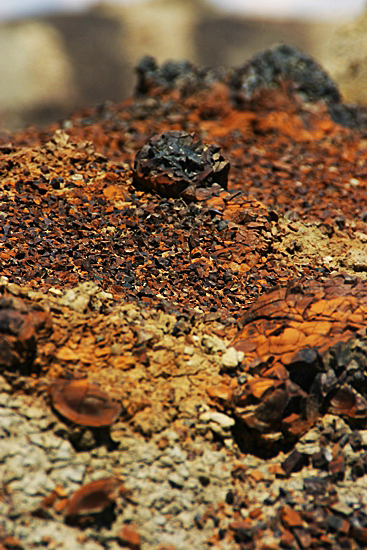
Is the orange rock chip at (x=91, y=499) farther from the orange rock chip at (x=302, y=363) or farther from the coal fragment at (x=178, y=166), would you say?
the coal fragment at (x=178, y=166)

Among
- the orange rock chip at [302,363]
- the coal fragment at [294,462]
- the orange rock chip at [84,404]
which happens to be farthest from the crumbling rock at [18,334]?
the coal fragment at [294,462]

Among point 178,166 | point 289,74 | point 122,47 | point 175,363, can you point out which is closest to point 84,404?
point 175,363

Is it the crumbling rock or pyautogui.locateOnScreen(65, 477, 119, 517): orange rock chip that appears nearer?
pyautogui.locateOnScreen(65, 477, 119, 517): orange rock chip

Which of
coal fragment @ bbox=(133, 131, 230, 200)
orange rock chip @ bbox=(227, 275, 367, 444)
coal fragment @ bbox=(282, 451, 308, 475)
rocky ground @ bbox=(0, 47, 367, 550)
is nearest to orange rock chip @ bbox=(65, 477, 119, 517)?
rocky ground @ bbox=(0, 47, 367, 550)

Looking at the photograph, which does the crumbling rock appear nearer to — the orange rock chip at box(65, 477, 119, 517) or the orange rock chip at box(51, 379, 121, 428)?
the orange rock chip at box(51, 379, 121, 428)

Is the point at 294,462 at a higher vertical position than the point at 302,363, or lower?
lower

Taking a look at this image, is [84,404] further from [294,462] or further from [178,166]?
[178,166]
